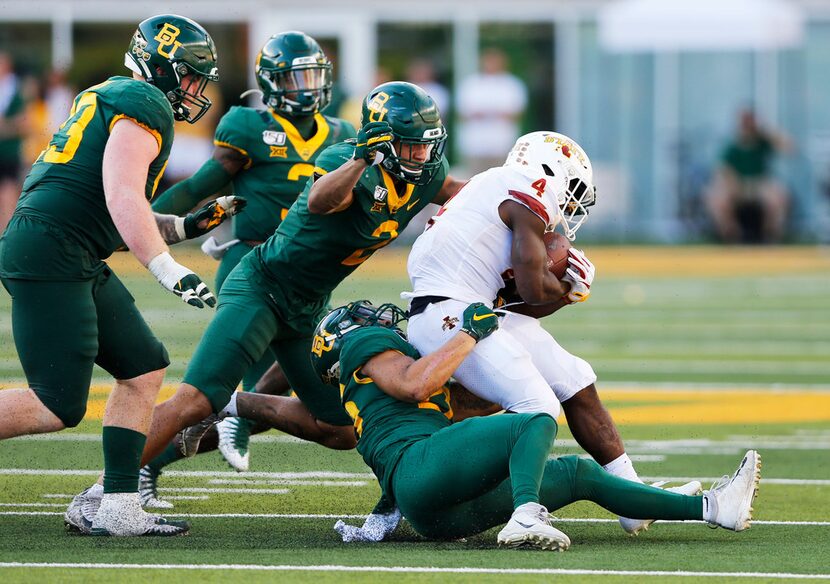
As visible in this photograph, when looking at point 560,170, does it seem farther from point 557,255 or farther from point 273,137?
point 273,137

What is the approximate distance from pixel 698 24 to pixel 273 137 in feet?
51.2

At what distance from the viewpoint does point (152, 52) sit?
5.85m

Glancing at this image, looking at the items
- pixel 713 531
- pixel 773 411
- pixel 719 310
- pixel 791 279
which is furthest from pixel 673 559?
pixel 791 279

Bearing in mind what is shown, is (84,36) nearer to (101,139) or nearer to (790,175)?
(790,175)

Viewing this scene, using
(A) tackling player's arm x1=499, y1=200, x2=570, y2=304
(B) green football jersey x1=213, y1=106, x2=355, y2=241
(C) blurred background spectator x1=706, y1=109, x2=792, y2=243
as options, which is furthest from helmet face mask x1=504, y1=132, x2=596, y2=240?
(C) blurred background spectator x1=706, y1=109, x2=792, y2=243

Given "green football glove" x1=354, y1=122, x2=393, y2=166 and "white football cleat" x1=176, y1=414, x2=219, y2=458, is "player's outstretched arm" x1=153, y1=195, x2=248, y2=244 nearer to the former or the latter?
"green football glove" x1=354, y1=122, x2=393, y2=166

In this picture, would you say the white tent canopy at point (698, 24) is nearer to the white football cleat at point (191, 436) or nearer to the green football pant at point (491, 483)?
the white football cleat at point (191, 436)

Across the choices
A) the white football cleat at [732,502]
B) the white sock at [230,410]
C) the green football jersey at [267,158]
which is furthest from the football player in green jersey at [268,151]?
the white football cleat at [732,502]

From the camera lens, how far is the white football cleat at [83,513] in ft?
18.9

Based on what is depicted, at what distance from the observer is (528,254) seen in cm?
573

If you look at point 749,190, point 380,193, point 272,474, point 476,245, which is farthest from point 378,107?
point 749,190

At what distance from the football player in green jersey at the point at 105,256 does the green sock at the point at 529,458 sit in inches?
44.3

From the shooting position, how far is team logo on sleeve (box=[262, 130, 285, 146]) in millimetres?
7281

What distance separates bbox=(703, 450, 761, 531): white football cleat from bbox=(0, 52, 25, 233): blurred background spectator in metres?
13.9
